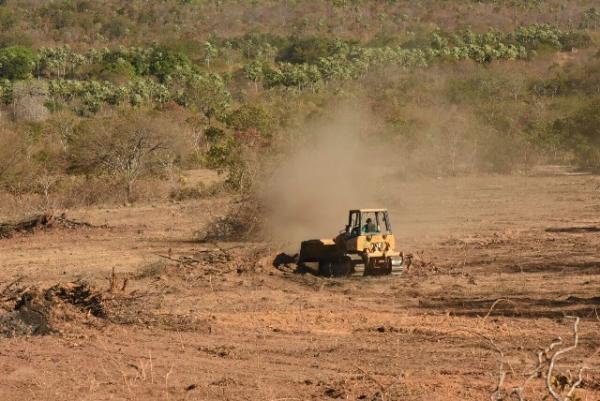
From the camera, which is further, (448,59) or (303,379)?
(448,59)

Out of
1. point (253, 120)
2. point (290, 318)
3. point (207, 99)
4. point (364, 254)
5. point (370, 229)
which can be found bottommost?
point (290, 318)

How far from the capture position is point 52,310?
41.8ft

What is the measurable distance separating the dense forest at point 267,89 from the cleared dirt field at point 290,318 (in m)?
10.5

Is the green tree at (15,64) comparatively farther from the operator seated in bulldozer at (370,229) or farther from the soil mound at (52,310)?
the soil mound at (52,310)

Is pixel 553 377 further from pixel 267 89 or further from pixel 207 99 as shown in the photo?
pixel 267 89

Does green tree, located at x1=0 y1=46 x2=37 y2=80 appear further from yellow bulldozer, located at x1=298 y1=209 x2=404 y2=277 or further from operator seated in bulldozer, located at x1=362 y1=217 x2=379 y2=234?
operator seated in bulldozer, located at x1=362 y1=217 x2=379 y2=234

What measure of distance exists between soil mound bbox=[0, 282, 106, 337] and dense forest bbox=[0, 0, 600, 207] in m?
18.8

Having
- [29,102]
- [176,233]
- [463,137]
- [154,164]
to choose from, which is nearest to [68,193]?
[154,164]

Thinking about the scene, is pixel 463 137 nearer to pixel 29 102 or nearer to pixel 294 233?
pixel 294 233

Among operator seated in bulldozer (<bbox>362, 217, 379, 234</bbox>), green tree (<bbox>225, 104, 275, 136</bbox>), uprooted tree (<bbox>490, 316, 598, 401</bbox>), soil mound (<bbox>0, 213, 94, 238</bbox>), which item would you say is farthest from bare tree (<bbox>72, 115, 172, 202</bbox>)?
uprooted tree (<bbox>490, 316, 598, 401</bbox>)

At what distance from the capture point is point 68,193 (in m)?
33.4

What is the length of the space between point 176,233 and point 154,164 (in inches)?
467

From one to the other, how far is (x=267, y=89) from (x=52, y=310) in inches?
2475

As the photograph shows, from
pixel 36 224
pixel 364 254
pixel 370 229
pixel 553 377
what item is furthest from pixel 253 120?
pixel 553 377
